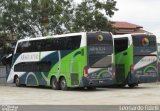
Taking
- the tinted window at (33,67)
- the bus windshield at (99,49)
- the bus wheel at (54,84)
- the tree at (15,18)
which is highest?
the tree at (15,18)

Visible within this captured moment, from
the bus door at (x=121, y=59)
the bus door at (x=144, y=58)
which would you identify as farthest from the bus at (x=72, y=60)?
the bus door at (x=144, y=58)

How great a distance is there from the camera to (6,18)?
4238cm

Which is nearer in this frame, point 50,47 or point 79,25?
point 50,47

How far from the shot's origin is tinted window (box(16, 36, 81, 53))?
27625 millimetres

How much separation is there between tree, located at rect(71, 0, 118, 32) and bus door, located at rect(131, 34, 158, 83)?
13834 millimetres

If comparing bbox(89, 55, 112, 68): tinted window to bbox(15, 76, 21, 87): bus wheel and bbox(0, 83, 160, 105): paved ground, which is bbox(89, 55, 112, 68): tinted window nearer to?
bbox(0, 83, 160, 105): paved ground

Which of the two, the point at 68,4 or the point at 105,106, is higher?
the point at 68,4

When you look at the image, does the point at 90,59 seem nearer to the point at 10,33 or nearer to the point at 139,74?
the point at 139,74

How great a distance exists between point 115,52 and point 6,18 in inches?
594

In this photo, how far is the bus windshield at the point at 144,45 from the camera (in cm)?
2931

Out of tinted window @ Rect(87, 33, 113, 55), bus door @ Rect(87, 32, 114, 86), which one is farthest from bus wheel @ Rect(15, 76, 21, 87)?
tinted window @ Rect(87, 33, 113, 55)

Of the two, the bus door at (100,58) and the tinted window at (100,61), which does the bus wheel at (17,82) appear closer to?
the bus door at (100,58)

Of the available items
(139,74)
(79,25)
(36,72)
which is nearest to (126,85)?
(139,74)

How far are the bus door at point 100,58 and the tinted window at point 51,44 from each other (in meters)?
0.85
